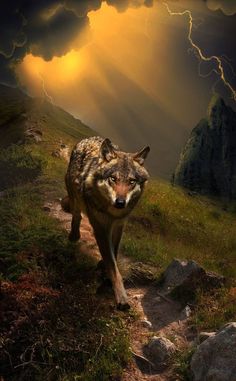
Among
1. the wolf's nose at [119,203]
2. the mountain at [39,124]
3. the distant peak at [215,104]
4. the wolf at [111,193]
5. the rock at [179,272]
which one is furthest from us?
the distant peak at [215,104]

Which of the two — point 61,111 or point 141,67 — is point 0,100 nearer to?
point 61,111

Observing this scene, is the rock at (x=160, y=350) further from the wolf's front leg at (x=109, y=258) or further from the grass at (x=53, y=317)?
the wolf's front leg at (x=109, y=258)

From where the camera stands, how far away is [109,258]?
35.2 feet

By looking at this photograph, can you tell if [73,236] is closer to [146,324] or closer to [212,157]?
[146,324]

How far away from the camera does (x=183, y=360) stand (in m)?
8.66

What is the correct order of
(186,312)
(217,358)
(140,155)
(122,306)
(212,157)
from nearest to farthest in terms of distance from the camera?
1. (217,358)
2. (122,306)
3. (186,312)
4. (140,155)
5. (212,157)

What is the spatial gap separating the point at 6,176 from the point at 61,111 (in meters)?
16.6

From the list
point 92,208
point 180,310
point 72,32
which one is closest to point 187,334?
point 180,310

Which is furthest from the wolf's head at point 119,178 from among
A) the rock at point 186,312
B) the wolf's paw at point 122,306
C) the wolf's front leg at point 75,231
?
the wolf's front leg at point 75,231

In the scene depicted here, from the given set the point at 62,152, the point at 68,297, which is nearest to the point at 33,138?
the point at 62,152

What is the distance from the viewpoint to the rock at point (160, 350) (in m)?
9.01

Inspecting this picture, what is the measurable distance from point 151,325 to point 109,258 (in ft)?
5.40

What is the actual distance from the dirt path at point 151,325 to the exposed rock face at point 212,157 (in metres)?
27.3

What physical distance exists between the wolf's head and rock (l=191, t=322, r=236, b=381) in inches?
118
